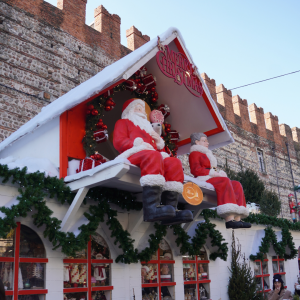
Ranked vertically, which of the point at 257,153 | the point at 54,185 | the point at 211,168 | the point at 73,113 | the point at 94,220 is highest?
the point at 257,153

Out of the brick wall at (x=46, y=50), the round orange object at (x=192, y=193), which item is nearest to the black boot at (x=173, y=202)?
the round orange object at (x=192, y=193)

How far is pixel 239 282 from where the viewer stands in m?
8.46

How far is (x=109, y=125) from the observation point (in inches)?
316

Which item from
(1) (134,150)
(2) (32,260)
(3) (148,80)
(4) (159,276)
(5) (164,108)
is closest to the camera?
(2) (32,260)

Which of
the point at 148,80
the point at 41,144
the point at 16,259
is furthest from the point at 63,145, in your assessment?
the point at 148,80

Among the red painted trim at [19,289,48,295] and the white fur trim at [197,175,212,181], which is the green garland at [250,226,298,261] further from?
the red painted trim at [19,289,48,295]

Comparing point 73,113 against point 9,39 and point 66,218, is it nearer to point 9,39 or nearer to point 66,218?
point 66,218

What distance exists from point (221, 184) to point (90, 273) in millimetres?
2578

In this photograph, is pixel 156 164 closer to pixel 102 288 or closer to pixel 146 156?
pixel 146 156

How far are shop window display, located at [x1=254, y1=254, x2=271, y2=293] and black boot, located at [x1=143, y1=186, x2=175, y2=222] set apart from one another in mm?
5766

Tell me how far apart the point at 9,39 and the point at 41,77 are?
1341mm

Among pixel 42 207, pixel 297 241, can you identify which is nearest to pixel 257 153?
pixel 297 241

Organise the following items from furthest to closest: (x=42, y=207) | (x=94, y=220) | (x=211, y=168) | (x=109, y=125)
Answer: (x=109, y=125) < (x=211, y=168) < (x=94, y=220) < (x=42, y=207)

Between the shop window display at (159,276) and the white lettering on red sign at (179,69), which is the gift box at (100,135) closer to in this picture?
the white lettering on red sign at (179,69)
